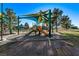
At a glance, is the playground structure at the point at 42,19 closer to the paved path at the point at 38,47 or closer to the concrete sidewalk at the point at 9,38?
the paved path at the point at 38,47

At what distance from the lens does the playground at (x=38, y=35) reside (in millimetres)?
3832

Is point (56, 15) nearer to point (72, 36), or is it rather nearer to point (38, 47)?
point (72, 36)

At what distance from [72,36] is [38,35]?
2.30 ft

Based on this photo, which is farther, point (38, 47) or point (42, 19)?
point (42, 19)

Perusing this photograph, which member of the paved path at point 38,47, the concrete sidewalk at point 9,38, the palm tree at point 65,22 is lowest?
the paved path at point 38,47

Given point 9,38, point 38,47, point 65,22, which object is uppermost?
point 65,22

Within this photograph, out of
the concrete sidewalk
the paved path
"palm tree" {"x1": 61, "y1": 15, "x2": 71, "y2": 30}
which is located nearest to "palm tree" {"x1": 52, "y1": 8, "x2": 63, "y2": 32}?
"palm tree" {"x1": 61, "y1": 15, "x2": 71, "y2": 30}

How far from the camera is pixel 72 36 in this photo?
3945mm

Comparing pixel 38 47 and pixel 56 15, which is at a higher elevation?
pixel 56 15

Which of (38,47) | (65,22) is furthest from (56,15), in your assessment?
(38,47)

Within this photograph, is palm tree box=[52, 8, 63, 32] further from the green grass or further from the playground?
the green grass

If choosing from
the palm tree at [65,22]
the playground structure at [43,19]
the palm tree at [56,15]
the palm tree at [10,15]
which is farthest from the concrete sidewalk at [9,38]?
the palm tree at [65,22]

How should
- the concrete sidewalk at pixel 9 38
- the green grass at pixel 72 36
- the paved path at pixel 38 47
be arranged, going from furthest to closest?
the concrete sidewalk at pixel 9 38
the green grass at pixel 72 36
the paved path at pixel 38 47

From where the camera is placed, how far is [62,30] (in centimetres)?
398
